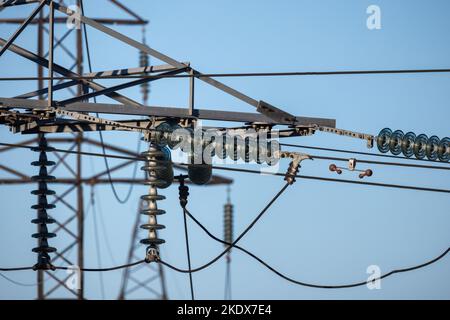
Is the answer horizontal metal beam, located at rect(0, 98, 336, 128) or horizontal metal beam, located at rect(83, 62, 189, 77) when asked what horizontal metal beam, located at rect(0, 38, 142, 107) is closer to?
horizontal metal beam, located at rect(83, 62, 189, 77)

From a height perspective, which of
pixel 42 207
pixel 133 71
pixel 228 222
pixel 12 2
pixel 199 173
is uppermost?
pixel 12 2

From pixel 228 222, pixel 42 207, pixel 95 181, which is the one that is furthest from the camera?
pixel 95 181

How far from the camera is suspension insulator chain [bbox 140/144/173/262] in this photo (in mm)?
32719

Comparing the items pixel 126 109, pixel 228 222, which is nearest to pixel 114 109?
pixel 126 109

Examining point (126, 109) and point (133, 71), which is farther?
point (133, 71)

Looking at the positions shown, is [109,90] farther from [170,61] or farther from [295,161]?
[295,161]

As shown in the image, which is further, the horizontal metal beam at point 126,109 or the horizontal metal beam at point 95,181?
the horizontal metal beam at point 95,181

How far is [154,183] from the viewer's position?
33188 millimetres

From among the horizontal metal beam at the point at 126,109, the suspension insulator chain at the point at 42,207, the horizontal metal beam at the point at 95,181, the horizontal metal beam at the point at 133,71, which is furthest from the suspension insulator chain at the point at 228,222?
the horizontal metal beam at the point at 126,109

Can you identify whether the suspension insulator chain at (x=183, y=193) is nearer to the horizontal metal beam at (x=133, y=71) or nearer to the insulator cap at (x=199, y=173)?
the insulator cap at (x=199, y=173)

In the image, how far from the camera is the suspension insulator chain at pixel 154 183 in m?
32.7
